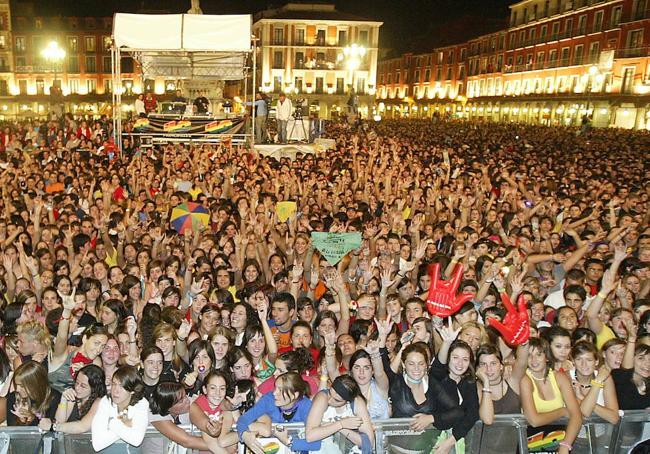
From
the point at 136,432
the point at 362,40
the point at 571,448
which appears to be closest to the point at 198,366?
the point at 136,432

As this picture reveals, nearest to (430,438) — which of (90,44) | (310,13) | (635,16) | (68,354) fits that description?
(68,354)

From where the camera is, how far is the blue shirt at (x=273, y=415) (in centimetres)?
406

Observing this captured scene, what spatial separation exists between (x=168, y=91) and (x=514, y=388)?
59371mm

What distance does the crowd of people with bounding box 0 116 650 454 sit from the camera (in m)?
4.20

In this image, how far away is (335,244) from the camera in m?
6.98

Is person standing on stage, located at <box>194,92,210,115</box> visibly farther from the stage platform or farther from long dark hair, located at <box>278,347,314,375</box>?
long dark hair, located at <box>278,347,314,375</box>

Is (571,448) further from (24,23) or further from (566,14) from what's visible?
(24,23)

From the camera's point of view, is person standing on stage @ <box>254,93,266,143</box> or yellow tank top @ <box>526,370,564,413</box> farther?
person standing on stage @ <box>254,93,266,143</box>

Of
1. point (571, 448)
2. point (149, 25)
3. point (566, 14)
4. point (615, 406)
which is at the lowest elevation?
point (571, 448)

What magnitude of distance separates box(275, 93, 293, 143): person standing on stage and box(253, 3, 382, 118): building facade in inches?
1729

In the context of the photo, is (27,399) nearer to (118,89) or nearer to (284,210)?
(284,210)

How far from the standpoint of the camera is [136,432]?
13.1 ft

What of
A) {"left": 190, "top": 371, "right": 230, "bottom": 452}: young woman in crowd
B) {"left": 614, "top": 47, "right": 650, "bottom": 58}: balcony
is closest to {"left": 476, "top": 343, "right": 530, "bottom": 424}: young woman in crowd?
{"left": 190, "top": 371, "right": 230, "bottom": 452}: young woman in crowd

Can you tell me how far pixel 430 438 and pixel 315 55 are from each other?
6332 centimetres
